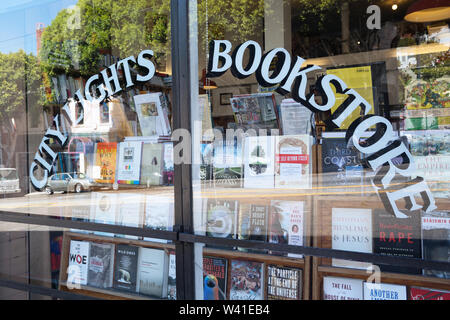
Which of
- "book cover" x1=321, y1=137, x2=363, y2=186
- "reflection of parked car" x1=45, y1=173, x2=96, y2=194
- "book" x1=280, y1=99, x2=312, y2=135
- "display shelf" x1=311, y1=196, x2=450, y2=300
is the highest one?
"book" x1=280, y1=99, x2=312, y2=135

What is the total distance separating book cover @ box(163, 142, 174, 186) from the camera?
2.45m

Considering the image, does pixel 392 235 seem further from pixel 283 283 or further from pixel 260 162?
pixel 260 162

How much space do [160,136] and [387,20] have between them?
308 cm

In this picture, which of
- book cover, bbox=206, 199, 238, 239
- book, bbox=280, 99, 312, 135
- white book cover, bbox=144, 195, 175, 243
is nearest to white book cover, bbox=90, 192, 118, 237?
white book cover, bbox=144, 195, 175, 243

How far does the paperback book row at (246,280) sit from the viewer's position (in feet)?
Result: 6.98

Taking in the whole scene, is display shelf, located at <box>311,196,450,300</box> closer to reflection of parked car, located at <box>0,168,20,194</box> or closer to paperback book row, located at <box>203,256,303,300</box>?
paperback book row, located at <box>203,256,303,300</box>

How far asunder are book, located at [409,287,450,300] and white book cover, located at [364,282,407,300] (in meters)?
0.04

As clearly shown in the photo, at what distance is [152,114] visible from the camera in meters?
2.67

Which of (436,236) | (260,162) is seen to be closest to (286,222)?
(260,162)

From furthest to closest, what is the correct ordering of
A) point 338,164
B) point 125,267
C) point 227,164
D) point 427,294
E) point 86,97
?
point 86,97 < point 125,267 < point 227,164 < point 338,164 < point 427,294

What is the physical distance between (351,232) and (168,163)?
4.01 feet

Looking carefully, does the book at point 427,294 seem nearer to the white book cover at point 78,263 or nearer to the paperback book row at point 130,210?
the paperback book row at point 130,210

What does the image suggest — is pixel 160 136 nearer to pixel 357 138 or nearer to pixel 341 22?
pixel 357 138

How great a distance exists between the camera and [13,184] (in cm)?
313
